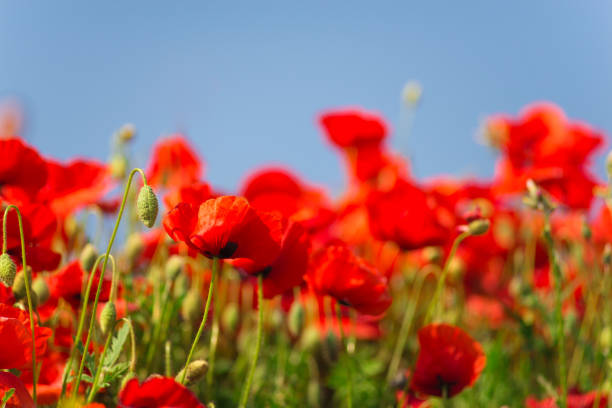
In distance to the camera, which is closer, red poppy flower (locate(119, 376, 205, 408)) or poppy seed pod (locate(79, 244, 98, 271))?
red poppy flower (locate(119, 376, 205, 408))

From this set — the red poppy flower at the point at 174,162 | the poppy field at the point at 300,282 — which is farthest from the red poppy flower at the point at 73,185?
the red poppy flower at the point at 174,162

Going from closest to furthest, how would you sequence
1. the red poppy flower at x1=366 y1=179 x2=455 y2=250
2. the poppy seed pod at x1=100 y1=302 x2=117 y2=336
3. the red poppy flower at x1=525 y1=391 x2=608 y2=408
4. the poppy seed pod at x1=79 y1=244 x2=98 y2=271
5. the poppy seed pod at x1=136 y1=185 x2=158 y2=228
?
the poppy seed pod at x1=136 y1=185 x2=158 y2=228 → the poppy seed pod at x1=100 y1=302 x2=117 y2=336 → the poppy seed pod at x1=79 y1=244 x2=98 y2=271 → the red poppy flower at x1=525 y1=391 x2=608 y2=408 → the red poppy flower at x1=366 y1=179 x2=455 y2=250

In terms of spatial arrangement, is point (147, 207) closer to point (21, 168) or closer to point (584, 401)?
point (21, 168)

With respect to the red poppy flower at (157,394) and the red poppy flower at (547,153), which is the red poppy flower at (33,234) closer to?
the red poppy flower at (157,394)

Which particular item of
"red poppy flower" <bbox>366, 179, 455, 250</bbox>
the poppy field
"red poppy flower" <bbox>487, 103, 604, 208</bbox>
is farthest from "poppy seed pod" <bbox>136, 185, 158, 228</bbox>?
"red poppy flower" <bbox>487, 103, 604, 208</bbox>

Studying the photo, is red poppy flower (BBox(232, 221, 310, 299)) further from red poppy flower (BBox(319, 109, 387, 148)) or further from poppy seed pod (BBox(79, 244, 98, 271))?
red poppy flower (BBox(319, 109, 387, 148))

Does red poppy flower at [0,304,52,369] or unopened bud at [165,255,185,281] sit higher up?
red poppy flower at [0,304,52,369]
